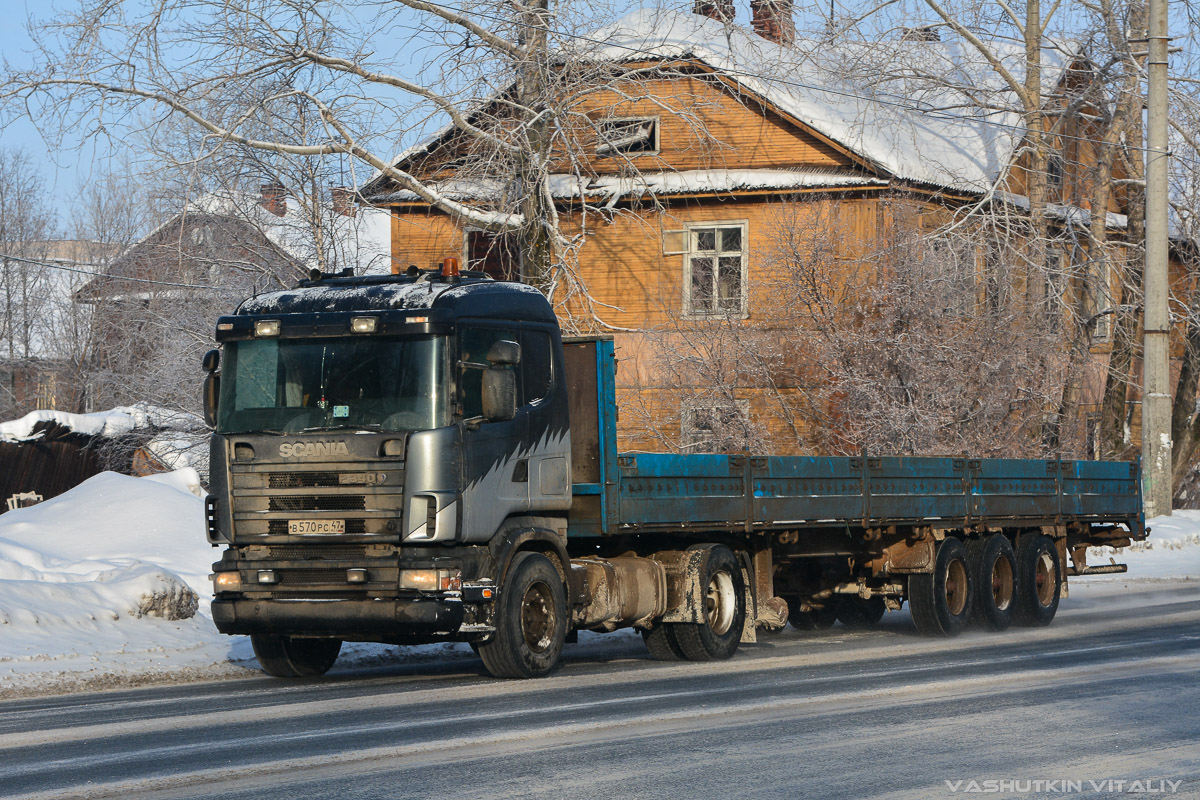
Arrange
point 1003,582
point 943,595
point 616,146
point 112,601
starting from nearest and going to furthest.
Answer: point 112,601
point 943,595
point 1003,582
point 616,146

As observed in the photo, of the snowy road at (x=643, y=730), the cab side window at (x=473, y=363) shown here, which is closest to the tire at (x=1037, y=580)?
the snowy road at (x=643, y=730)

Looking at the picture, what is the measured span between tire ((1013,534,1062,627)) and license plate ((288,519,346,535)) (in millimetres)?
8940

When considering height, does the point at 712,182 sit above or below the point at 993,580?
above

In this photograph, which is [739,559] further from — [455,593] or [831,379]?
[831,379]

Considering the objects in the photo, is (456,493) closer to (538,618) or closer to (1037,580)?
(538,618)

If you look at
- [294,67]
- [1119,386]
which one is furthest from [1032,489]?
[1119,386]

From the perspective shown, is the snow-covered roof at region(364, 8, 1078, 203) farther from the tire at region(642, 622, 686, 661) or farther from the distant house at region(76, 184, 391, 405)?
the tire at region(642, 622, 686, 661)

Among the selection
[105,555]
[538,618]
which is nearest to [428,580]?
[538,618]

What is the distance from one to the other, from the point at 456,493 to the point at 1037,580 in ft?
29.7

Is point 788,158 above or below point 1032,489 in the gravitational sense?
above

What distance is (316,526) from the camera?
10797 mm

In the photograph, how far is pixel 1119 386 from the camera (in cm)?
3441

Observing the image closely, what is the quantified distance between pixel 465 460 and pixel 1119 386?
26788 millimetres

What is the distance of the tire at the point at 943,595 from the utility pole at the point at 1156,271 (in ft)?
38.7
